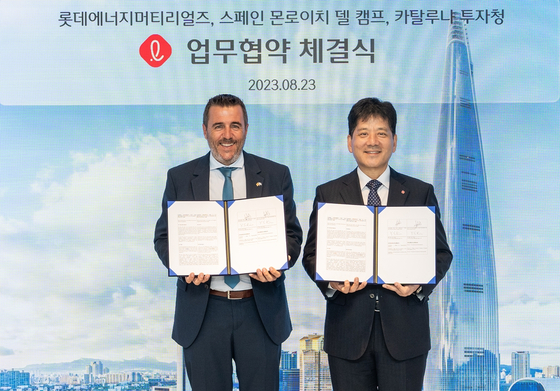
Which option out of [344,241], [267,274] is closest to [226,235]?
[267,274]

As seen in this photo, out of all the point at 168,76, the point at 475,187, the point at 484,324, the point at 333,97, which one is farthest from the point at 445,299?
the point at 168,76

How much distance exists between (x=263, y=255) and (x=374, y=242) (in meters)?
0.50

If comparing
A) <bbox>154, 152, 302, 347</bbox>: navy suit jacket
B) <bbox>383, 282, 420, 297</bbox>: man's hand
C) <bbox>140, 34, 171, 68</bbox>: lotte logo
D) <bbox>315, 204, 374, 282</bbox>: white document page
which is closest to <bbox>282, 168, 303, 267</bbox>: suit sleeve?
<bbox>154, 152, 302, 347</bbox>: navy suit jacket

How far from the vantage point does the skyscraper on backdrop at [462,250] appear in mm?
4199

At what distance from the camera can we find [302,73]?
4.29m

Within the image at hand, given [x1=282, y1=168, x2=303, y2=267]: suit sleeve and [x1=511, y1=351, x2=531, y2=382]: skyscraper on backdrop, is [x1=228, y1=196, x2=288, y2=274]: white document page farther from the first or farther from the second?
[x1=511, y1=351, x2=531, y2=382]: skyscraper on backdrop

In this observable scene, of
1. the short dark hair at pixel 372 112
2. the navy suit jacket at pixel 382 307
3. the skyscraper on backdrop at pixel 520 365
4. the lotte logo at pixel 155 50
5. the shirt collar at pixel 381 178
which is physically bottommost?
the skyscraper on backdrop at pixel 520 365

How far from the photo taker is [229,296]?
2.72 meters

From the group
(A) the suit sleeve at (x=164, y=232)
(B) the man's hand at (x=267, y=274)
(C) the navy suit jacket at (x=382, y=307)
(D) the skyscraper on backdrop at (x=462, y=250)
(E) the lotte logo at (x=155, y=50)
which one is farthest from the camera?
(E) the lotte logo at (x=155, y=50)

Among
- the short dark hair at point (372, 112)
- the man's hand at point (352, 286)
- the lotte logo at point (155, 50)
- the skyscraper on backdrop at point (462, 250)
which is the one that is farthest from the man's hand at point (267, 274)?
the lotte logo at point (155, 50)

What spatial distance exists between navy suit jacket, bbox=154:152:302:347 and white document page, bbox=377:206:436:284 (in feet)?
1.46

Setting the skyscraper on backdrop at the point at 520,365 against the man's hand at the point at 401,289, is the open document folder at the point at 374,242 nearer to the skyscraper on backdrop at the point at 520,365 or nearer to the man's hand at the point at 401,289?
the man's hand at the point at 401,289

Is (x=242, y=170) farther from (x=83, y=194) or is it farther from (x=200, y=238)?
(x=83, y=194)

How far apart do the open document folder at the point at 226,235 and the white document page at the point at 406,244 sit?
17.5 inches
